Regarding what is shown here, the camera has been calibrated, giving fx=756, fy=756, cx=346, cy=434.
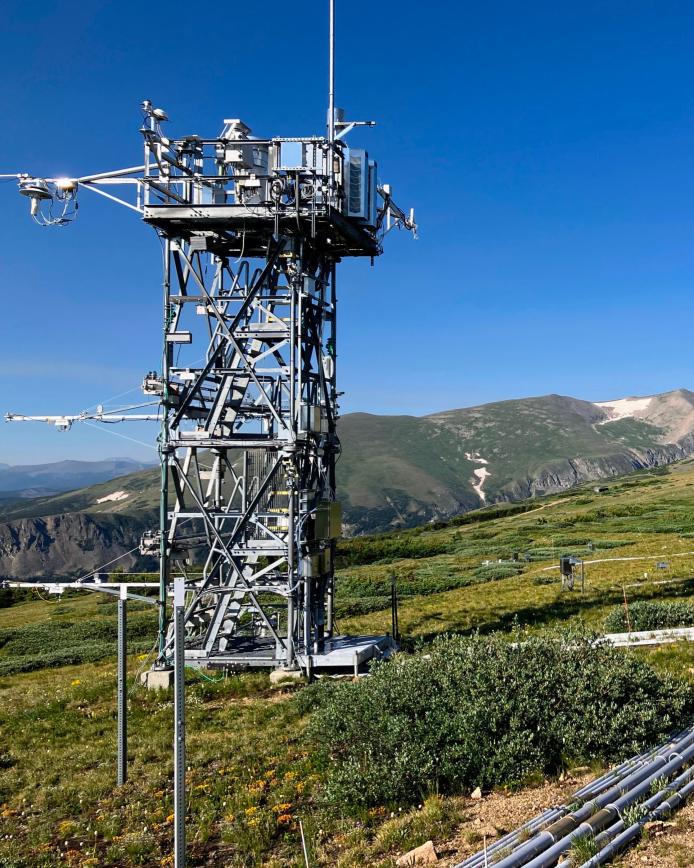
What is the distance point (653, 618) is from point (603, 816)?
1409cm

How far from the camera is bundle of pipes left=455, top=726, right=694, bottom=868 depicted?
26.8ft

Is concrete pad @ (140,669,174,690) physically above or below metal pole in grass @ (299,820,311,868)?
below

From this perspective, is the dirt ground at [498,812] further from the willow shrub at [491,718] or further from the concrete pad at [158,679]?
the concrete pad at [158,679]

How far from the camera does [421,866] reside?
8.96 m

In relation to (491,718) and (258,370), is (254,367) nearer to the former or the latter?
(258,370)

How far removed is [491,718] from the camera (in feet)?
37.8

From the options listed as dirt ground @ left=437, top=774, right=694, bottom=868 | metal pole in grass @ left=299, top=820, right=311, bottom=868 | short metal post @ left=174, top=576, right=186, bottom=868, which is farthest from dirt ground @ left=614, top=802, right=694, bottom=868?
short metal post @ left=174, top=576, right=186, bottom=868

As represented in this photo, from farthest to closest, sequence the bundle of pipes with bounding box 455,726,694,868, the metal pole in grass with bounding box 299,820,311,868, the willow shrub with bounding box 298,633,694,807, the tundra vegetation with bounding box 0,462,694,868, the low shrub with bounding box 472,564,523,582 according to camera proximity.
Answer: the low shrub with bounding box 472,564,523,582 < the willow shrub with bounding box 298,633,694,807 < the tundra vegetation with bounding box 0,462,694,868 < the metal pole in grass with bounding box 299,820,311,868 < the bundle of pipes with bounding box 455,726,694,868

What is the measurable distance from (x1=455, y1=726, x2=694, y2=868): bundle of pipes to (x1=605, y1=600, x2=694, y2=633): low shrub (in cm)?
1160

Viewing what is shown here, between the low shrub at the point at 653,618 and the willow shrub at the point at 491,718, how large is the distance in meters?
9.14

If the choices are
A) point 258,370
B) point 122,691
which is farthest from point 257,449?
point 122,691

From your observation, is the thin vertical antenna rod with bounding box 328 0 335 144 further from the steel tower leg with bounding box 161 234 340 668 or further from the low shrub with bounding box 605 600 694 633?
the low shrub with bounding box 605 600 694 633

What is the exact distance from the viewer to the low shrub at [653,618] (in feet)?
70.5

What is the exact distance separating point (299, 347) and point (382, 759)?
1198cm
